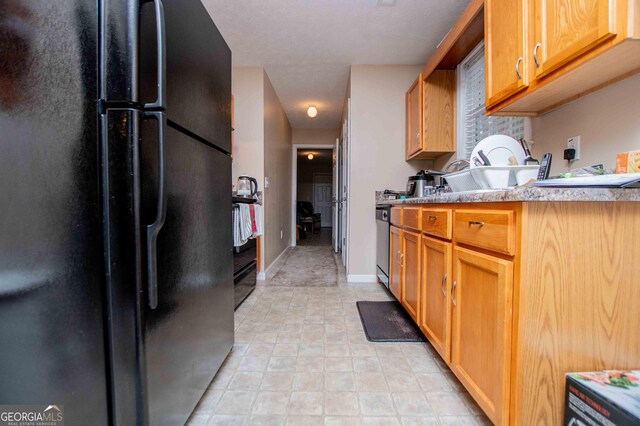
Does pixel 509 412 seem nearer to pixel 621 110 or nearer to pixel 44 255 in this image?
pixel 621 110

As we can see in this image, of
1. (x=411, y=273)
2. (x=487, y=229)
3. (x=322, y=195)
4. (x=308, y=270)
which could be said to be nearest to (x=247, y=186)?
(x=308, y=270)

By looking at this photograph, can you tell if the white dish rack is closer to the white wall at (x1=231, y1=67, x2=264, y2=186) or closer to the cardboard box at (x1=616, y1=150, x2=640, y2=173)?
the cardboard box at (x1=616, y1=150, x2=640, y2=173)

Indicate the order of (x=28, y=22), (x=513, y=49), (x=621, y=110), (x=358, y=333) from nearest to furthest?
(x=28, y=22), (x=621, y=110), (x=513, y=49), (x=358, y=333)

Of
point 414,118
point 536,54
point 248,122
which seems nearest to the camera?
point 536,54

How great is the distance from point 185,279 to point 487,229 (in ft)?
3.68

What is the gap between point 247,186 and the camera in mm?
3068

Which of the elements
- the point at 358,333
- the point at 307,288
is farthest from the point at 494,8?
the point at 307,288

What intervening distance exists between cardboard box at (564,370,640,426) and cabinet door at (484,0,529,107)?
3.72 ft

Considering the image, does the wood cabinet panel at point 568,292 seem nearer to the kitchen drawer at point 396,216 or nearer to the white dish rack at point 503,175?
the white dish rack at point 503,175

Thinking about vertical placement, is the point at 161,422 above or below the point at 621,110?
below

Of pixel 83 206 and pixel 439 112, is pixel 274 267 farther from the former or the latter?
pixel 83 206

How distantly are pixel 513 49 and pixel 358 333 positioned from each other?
1.80m

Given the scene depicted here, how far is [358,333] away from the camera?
6.24 ft

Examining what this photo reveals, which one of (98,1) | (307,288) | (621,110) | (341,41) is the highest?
(341,41)
